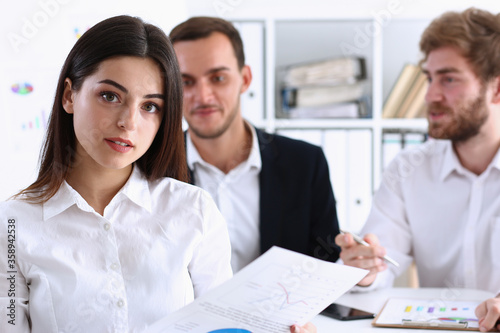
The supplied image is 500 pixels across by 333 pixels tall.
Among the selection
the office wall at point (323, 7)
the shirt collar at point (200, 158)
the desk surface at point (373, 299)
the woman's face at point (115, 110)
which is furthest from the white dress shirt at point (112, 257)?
the office wall at point (323, 7)

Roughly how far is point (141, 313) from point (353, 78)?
2.01 m

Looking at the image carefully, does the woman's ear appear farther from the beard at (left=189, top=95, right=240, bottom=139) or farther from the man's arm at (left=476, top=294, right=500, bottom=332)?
the man's arm at (left=476, top=294, right=500, bottom=332)

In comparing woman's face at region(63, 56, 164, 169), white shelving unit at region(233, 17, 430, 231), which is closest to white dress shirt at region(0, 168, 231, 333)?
woman's face at region(63, 56, 164, 169)

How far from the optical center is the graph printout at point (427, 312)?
131 cm

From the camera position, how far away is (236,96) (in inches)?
75.6

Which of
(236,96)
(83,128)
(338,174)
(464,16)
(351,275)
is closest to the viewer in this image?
(83,128)

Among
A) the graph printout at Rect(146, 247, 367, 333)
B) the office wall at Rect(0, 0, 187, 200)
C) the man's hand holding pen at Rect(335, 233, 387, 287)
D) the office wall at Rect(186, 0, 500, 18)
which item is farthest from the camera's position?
the office wall at Rect(186, 0, 500, 18)

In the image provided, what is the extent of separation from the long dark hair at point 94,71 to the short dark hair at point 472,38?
1.23 m

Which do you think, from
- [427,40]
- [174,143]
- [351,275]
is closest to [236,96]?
[427,40]

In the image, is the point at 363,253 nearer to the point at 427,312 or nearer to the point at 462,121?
the point at 427,312

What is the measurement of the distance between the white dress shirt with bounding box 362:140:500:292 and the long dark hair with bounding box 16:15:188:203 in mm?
956

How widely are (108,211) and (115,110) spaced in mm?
200

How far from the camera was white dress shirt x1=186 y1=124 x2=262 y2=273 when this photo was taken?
1823 mm

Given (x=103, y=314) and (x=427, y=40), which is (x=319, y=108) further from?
(x=103, y=314)
